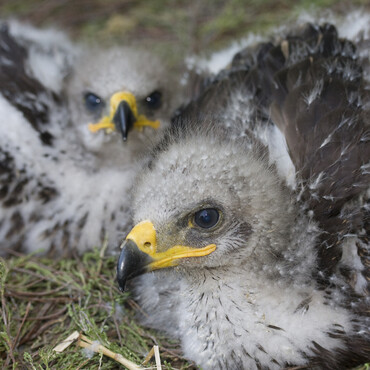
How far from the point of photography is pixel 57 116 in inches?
150

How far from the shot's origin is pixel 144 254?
2418mm

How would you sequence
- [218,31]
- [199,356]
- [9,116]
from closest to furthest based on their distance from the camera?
1. [199,356]
2. [9,116]
3. [218,31]

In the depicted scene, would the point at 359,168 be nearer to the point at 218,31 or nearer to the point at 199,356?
the point at 199,356

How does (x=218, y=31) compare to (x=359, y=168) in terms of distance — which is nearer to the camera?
(x=359, y=168)

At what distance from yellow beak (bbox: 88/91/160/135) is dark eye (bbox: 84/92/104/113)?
0.10m

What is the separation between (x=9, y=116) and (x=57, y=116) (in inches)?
12.7

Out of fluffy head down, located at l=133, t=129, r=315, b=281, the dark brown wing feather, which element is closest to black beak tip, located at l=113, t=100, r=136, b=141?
the dark brown wing feather

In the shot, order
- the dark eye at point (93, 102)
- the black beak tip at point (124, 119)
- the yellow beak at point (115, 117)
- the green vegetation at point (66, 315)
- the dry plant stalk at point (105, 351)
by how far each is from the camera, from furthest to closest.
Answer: the dark eye at point (93, 102)
the yellow beak at point (115, 117)
the black beak tip at point (124, 119)
the green vegetation at point (66, 315)
the dry plant stalk at point (105, 351)

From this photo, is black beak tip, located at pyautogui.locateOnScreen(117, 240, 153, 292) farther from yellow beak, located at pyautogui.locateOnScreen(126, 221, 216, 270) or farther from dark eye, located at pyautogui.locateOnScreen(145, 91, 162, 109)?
dark eye, located at pyautogui.locateOnScreen(145, 91, 162, 109)

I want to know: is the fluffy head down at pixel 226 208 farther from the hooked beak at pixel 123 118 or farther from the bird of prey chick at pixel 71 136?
the hooked beak at pixel 123 118

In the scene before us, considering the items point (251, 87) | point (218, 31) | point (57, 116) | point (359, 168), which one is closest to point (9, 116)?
point (57, 116)

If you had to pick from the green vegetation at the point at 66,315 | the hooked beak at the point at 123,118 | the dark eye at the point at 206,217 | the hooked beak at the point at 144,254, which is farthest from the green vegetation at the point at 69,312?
the hooked beak at the point at 123,118

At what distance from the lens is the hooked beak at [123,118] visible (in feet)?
11.8

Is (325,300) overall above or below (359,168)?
below
